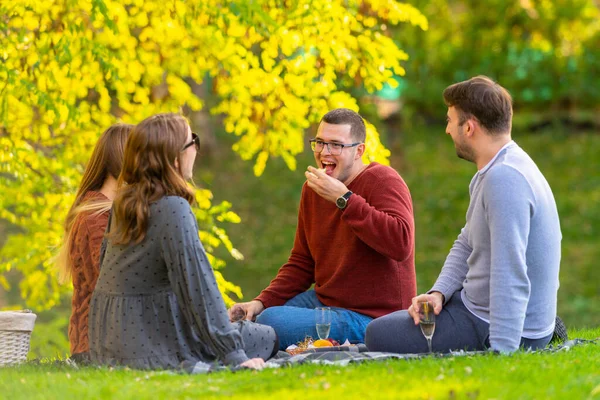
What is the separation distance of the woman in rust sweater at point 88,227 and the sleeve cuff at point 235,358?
0.87 meters

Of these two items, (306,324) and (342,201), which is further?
(306,324)

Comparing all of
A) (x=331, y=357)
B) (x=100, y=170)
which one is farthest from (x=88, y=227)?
(x=331, y=357)

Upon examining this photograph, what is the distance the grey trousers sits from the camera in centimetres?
431

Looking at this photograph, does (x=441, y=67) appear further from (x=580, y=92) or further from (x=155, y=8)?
(x=155, y=8)

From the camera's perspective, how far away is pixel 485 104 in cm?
423

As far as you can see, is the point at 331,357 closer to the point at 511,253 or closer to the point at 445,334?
the point at 445,334

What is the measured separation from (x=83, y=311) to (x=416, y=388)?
190cm

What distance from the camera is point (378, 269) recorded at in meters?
4.95

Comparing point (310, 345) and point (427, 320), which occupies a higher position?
point (427, 320)

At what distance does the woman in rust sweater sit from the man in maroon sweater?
0.89m

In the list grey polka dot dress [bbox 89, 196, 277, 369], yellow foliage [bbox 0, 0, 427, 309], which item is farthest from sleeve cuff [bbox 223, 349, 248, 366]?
yellow foliage [bbox 0, 0, 427, 309]

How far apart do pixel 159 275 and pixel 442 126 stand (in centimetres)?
1452

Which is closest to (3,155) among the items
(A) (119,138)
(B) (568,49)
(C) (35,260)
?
(C) (35,260)

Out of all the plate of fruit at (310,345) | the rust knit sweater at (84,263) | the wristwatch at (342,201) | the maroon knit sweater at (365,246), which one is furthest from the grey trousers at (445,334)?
the rust knit sweater at (84,263)
